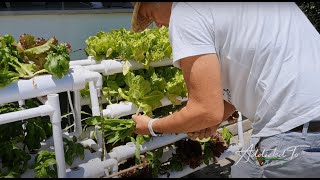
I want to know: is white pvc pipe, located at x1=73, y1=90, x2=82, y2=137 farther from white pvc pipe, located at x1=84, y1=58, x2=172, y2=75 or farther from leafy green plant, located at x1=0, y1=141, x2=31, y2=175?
leafy green plant, located at x1=0, y1=141, x2=31, y2=175

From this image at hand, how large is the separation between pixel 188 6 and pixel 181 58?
21 cm

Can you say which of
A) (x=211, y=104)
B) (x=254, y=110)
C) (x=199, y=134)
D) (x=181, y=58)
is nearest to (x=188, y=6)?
(x=181, y=58)

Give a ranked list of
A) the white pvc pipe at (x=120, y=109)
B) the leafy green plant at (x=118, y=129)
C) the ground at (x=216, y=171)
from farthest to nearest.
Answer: the ground at (x=216, y=171) < the white pvc pipe at (x=120, y=109) < the leafy green plant at (x=118, y=129)

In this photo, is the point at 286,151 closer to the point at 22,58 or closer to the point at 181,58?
the point at 181,58

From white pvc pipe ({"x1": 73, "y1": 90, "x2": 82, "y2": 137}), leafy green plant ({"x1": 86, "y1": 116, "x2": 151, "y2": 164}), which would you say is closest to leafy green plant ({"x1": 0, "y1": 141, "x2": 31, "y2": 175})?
white pvc pipe ({"x1": 73, "y1": 90, "x2": 82, "y2": 137})

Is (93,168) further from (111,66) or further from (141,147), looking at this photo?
(111,66)

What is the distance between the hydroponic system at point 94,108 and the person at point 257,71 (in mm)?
548

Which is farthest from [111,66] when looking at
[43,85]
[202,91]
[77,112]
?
[202,91]

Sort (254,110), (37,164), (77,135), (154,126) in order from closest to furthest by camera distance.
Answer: (254,110)
(154,126)
(37,164)
(77,135)

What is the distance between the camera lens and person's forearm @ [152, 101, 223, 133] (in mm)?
1590

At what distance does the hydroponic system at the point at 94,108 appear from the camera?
1.93 meters

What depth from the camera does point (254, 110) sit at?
1.76 metres

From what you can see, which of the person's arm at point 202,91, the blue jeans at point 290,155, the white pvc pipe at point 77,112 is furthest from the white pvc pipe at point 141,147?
the blue jeans at point 290,155

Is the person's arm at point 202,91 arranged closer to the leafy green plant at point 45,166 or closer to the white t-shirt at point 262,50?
the white t-shirt at point 262,50
